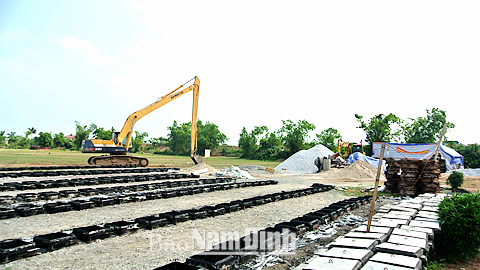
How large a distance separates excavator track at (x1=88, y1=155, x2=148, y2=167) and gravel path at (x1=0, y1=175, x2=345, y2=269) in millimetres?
16936

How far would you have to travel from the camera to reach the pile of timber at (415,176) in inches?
515

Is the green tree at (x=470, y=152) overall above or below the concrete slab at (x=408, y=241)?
above

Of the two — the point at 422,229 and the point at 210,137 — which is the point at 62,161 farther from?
the point at 210,137

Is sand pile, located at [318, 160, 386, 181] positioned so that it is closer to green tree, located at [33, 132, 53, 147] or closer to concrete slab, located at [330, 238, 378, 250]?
concrete slab, located at [330, 238, 378, 250]

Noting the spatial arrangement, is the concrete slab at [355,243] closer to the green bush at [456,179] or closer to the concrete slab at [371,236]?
the concrete slab at [371,236]

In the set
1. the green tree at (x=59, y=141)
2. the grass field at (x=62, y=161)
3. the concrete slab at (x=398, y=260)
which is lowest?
the grass field at (x=62, y=161)

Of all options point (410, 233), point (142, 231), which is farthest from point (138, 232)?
point (410, 233)

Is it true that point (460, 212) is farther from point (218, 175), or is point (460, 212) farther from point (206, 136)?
point (206, 136)

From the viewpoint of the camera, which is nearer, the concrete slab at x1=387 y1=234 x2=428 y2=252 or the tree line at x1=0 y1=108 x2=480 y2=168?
the concrete slab at x1=387 y1=234 x2=428 y2=252

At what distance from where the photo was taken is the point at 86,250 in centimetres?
541

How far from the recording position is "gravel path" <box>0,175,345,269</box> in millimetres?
4844

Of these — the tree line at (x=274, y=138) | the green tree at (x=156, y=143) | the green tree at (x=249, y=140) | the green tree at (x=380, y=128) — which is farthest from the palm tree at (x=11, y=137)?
the green tree at (x=380, y=128)

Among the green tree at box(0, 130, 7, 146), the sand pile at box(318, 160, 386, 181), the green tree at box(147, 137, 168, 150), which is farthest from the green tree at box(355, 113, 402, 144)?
the green tree at box(0, 130, 7, 146)

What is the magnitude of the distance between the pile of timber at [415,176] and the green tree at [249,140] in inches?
1984
